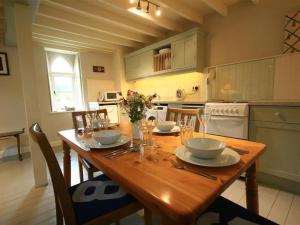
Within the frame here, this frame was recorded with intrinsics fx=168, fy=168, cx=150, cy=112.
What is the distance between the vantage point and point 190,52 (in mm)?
2820

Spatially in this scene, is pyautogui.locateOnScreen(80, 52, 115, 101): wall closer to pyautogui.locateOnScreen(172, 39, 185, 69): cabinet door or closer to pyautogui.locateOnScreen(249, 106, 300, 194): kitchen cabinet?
pyautogui.locateOnScreen(172, 39, 185, 69): cabinet door

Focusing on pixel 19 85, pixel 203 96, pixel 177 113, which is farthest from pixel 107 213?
pixel 19 85

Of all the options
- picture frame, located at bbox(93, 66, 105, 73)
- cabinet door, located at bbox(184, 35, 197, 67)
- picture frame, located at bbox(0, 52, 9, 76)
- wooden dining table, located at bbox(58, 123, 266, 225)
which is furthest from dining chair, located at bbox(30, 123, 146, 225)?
picture frame, located at bbox(93, 66, 105, 73)

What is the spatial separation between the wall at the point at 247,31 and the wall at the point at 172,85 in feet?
1.31

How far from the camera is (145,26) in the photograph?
3.17m

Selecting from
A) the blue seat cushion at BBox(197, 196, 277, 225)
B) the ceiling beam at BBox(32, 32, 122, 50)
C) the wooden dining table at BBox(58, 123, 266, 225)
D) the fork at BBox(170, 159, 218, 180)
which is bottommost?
the blue seat cushion at BBox(197, 196, 277, 225)

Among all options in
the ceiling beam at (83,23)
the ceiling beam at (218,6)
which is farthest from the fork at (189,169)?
the ceiling beam at (83,23)

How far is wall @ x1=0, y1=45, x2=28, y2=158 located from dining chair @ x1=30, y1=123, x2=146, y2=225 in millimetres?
3202

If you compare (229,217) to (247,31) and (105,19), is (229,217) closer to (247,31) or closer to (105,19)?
(247,31)

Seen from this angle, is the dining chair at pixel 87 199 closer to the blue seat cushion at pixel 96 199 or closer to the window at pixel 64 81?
the blue seat cushion at pixel 96 199

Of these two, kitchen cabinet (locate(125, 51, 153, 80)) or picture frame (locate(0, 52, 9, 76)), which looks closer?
picture frame (locate(0, 52, 9, 76))

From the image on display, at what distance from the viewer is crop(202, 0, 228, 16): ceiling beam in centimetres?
228

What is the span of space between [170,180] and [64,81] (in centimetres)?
428

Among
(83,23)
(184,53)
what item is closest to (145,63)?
(184,53)
